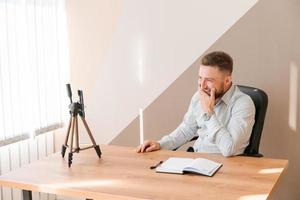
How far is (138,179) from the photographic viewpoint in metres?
1.89

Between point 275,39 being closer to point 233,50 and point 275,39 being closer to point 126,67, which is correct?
point 233,50

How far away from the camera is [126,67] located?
3.41 m

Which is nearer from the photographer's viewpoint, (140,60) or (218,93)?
(218,93)

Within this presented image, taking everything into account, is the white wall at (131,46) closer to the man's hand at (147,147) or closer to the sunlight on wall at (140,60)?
the sunlight on wall at (140,60)

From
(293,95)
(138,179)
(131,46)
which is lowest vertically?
(138,179)

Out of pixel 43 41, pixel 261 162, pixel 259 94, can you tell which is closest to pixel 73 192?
pixel 261 162

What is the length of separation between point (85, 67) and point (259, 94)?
5.51 feet

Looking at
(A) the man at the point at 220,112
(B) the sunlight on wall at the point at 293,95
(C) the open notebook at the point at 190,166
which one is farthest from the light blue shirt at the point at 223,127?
(B) the sunlight on wall at the point at 293,95

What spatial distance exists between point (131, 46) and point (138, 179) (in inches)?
66.6

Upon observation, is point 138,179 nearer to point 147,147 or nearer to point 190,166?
point 190,166

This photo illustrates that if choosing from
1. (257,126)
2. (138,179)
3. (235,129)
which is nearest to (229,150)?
(235,129)

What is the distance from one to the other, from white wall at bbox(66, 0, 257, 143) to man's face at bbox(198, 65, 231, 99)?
2.42 feet

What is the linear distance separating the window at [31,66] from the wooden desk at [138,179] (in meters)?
0.82

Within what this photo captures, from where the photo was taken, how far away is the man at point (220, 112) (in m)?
2.26
